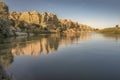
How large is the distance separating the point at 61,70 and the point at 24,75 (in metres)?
4.09

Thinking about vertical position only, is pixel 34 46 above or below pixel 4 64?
below

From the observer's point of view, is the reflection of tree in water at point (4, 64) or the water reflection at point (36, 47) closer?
the reflection of tree in water at point (4, 64)

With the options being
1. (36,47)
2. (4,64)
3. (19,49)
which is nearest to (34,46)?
(36,47)

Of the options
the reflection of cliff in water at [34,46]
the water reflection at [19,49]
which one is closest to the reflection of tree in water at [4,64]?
the water reflection at [19,49]

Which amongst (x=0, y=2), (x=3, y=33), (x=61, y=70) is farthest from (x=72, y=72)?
(x=0, y=2)

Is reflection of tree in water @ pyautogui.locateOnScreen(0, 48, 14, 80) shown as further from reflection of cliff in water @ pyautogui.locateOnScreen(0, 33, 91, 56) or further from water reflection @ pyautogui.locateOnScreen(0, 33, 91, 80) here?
reflection of cliff in water @ pyautogui.locateOnScreen(0, 33, 91, 56)

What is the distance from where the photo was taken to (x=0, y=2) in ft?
313

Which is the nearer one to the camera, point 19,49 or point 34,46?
point 19,49

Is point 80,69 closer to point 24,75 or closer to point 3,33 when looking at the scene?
point 24,75

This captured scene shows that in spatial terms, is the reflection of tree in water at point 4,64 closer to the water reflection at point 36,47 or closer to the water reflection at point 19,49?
the water reflection at point 19,49

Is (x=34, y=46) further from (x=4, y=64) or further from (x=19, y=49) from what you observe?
(x=4, y=64)

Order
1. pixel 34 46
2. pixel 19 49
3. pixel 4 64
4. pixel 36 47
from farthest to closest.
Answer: pixel 34 46 < pixel 36 47 < pixel 19 49 < pixel 4 64

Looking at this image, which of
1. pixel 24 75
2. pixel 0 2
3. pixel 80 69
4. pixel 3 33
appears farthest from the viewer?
pixel 0 2

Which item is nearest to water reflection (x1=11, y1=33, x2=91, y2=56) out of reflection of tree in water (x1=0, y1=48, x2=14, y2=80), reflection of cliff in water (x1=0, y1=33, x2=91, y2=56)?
reflection of cliff in water (x1=0, y1=33, x2=91, y2=56)
